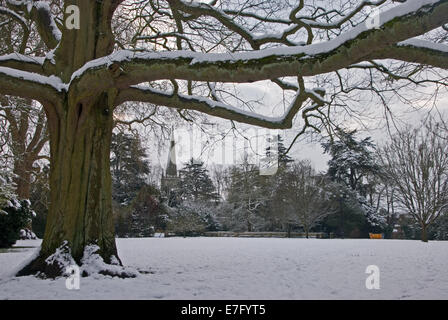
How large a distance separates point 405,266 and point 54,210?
6711mm

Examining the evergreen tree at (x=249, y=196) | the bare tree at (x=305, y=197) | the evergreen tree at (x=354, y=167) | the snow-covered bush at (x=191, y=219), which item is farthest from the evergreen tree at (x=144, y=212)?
the evergreen tree at (x=354, y=167)

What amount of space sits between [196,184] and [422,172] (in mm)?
23719

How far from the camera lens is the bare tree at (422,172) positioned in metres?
18.6

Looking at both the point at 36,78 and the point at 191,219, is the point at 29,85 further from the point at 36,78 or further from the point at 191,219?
the point at 191,219

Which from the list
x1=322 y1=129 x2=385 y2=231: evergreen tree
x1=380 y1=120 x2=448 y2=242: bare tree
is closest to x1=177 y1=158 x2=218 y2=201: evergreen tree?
x1=322 y1=129 x2=385 y2=231: evergreen tree

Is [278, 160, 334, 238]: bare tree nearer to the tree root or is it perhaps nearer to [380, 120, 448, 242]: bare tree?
[380, 120, 448, 242]: bare tree

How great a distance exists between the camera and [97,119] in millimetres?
6227

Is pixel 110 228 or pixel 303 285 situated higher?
pixel 110 228

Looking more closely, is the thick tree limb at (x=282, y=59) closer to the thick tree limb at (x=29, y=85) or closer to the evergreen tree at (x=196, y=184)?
the thick tree limb at (x=29, y=85)

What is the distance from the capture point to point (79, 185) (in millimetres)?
5844

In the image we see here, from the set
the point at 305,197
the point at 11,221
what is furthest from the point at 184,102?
the point at 305,197

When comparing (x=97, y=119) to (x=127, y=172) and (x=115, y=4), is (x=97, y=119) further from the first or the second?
(x=127, y=172)

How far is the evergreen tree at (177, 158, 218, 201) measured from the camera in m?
37.1
